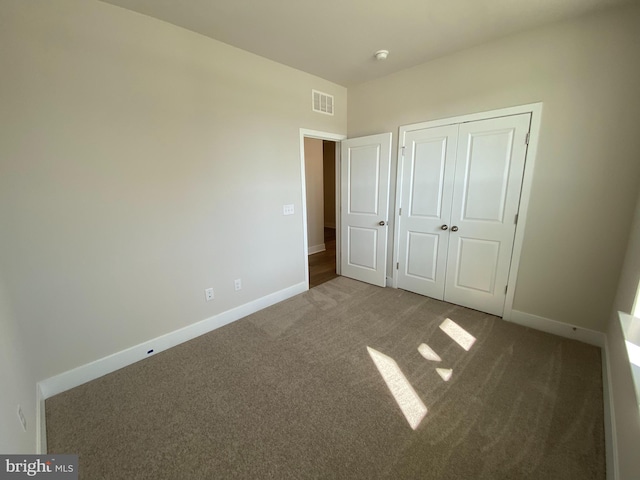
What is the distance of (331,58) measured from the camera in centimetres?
264

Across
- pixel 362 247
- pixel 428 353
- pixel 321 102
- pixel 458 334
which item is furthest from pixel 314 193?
pixel 428 353

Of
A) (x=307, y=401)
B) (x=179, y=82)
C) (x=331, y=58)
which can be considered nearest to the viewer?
(x=307, y=401)

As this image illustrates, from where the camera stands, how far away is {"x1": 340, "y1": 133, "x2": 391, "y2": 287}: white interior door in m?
3.30

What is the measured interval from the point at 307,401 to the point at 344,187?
9.09 ft

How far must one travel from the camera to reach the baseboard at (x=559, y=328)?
2203mm

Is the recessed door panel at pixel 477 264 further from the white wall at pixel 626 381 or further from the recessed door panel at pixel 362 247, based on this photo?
the recessed door panel at pixel 362 247

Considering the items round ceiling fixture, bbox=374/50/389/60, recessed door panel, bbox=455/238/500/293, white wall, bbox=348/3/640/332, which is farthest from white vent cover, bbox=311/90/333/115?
recessed door panel, bbox=455/238/500/293

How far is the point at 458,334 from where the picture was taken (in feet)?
7.89

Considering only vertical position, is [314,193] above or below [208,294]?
above

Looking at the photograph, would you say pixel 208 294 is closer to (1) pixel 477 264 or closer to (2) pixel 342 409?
(2) pixel 342 409

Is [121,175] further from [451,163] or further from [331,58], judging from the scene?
[451,163]

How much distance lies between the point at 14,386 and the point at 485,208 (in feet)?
12.3

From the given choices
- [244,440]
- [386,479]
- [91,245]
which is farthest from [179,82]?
[386,479]

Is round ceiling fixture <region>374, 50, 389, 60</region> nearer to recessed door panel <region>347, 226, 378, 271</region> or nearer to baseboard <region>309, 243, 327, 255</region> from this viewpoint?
recessed door panel <region>347, 226, 378, 271</region>
